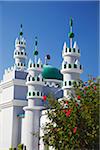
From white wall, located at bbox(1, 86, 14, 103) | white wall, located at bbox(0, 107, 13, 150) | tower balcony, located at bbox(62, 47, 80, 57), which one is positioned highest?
tower balcony, located at bbox(62, 47, 80, 57)

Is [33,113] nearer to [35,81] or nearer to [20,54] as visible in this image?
[35,81]

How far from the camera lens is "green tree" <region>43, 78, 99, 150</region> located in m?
9.97

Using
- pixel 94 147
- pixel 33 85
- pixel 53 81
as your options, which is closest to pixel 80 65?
pixel 33 85

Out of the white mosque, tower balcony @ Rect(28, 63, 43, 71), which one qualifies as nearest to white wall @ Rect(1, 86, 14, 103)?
the white mosque

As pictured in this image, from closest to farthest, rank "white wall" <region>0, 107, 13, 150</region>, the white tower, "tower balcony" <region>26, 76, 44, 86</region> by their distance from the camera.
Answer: the white tower < "tower balcony" <region>26, 76, 44, 86</region> < "white wall" <region>0, 107, 13, 150</region>

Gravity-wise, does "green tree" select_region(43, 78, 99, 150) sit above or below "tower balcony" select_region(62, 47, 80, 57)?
below

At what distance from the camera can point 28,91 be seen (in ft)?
85.0

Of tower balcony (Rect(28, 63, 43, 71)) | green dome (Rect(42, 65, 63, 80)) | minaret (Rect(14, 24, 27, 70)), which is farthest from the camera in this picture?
minaret (Rect(14, 24, 27, 70))

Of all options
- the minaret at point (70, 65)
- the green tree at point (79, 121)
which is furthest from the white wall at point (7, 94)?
the green tree at point (79, 121)

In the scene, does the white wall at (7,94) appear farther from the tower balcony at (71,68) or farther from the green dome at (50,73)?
the tower balcony at (71,68)

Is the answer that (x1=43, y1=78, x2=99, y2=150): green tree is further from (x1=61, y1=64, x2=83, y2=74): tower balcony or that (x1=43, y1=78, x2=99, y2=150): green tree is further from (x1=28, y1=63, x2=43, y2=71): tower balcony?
(x1=28, y1=63, x2=43, y2=71): tower balcony

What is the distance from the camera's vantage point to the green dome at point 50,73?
30.5 metres

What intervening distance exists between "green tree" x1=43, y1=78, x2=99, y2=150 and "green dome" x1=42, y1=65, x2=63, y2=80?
19.1 metres

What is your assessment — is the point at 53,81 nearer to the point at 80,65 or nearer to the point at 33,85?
the point at 33,85
